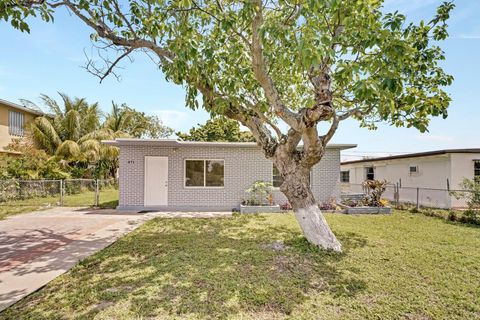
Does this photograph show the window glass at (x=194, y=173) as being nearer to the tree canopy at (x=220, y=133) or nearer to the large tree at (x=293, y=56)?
the large tree at (x=293, y=56)

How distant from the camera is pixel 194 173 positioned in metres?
10.7

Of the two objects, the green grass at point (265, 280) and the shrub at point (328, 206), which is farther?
the shrub at point (328, 206)

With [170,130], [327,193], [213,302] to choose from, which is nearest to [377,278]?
[213,302]

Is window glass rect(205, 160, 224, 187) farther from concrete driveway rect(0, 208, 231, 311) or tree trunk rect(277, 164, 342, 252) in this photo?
tree trunk rect(277, 164, 342, 252)

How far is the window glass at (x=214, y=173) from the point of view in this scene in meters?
10.7

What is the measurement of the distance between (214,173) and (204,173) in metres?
0.43

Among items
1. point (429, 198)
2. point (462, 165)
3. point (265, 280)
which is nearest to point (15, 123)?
point (265, 280)

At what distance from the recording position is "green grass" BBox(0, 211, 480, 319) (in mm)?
2975

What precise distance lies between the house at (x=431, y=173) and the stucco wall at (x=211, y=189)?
144 inches

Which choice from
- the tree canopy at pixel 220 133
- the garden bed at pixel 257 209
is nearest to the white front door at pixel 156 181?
the garden bed at pixel 257 209

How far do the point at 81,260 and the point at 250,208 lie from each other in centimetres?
615

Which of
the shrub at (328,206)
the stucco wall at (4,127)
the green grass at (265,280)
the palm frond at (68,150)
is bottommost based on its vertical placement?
the green grass at (265,280)

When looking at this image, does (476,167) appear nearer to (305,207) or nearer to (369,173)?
(369,173)

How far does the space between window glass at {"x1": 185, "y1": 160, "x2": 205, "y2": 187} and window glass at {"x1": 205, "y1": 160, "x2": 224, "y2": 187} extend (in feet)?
0.71
